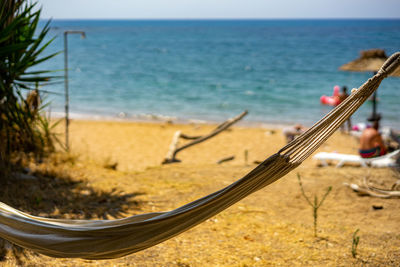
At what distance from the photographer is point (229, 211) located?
11.6 ft

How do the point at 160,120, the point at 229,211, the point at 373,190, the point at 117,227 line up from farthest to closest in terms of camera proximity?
the point at 160,120
the point at 373,190
the point at 229,211
the point at 117,227

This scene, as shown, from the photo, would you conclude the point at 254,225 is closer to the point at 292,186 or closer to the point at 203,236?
the point at 203,236

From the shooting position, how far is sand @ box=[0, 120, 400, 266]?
266 cm

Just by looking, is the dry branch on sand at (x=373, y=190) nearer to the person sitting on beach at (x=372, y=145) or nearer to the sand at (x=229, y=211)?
the sand at (x=229, y=211)

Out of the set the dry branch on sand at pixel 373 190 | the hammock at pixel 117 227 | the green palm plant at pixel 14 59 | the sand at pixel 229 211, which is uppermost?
the green palm plant at pixel 14 59

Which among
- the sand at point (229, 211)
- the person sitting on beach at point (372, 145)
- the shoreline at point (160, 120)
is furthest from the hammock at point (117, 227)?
the shoreline at point (160, 120)

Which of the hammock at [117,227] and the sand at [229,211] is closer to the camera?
the hammock at [117,227]

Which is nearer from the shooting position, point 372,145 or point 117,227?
point 117,227

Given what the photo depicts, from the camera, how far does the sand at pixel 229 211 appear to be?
8.72ft

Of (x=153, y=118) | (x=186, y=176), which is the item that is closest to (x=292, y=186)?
(x=186, y=176)

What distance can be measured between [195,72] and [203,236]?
18987mm

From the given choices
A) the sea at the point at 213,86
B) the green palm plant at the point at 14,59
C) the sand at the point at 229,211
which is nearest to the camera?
the sand at the point at 229,211

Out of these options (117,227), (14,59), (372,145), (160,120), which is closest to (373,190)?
(372,145)

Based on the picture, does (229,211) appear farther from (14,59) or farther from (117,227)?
(14,59)
